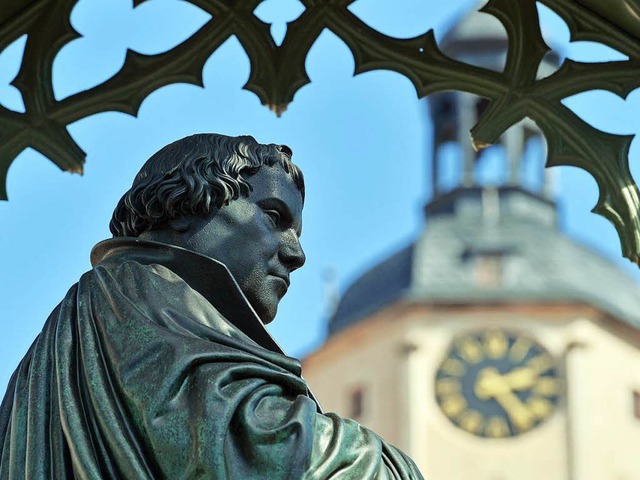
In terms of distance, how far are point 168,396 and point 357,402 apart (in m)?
42.4

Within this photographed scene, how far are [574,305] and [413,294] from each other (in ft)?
9.43

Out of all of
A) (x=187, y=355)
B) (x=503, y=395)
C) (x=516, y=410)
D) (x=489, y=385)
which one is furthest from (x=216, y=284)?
(x=489, y=385)

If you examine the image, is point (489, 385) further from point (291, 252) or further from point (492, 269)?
point (291, 252)

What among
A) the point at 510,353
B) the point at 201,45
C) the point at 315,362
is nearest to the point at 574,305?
the point at 510,353

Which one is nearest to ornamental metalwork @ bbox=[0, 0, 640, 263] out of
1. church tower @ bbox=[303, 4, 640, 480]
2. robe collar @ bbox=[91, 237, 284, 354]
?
robe collar @ bbox=[91, 237, 284, 354]

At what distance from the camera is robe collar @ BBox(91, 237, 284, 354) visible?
4.97 meters

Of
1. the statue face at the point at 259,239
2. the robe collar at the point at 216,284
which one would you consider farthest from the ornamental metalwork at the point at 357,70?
the robe collar at the point at 216,284

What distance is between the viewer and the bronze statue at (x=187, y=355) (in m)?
4.59

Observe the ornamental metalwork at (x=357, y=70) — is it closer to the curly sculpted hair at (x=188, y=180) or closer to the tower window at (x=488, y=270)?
the curly sculpted hair at (x=188, y=180)

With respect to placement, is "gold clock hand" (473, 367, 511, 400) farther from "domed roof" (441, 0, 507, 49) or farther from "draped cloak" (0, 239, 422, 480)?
"draped cloak" (0, 239, 422, 480)

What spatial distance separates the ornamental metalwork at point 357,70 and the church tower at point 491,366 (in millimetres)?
37903

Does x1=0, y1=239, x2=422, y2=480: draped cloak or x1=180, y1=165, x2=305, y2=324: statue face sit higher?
x1=180, y1=165, x2=305, y2=324: statue face

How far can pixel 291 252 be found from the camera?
5148 millimetres

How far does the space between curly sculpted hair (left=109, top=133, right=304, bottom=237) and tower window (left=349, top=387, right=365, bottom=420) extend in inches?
1619
